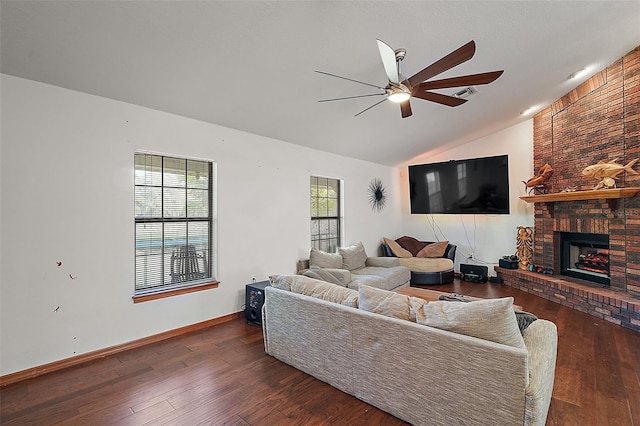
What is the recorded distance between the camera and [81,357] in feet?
8.81

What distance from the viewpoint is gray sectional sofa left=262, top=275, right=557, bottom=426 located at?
58.2 inches

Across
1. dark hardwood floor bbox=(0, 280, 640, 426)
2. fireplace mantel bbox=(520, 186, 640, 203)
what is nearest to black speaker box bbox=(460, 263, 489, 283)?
fireplace mantel bbox=(520, 186, 640, 203)

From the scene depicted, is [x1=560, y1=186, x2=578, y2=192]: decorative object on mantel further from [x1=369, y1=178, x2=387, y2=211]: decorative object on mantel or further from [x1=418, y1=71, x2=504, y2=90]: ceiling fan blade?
[x1=418, y1=71, x2=504, y2=90]: ceiling fan blade

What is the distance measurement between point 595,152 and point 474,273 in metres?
2.76

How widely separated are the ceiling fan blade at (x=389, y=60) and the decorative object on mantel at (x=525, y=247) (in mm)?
4502

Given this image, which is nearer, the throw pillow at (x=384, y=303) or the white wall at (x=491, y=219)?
the throw pillow at (x=384, y=303)

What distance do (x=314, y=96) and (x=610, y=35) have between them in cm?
326

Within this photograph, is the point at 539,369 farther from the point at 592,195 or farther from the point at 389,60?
the point at 592,195

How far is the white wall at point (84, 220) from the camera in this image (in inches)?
95.0

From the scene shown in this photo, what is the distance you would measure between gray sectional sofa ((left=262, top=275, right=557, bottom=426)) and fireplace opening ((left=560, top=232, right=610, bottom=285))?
3.30m

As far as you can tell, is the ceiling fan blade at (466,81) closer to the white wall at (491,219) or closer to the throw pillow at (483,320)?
the throw pillow at (483,320)

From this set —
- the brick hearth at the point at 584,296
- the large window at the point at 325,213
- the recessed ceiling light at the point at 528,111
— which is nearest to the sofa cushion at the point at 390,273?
the large window at the point at 325,213

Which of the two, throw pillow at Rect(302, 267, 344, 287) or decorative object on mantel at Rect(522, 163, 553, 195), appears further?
decorative object on mantel at Rect(522, 163, 553, 195)

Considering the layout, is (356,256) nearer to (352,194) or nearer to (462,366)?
(352,194)
